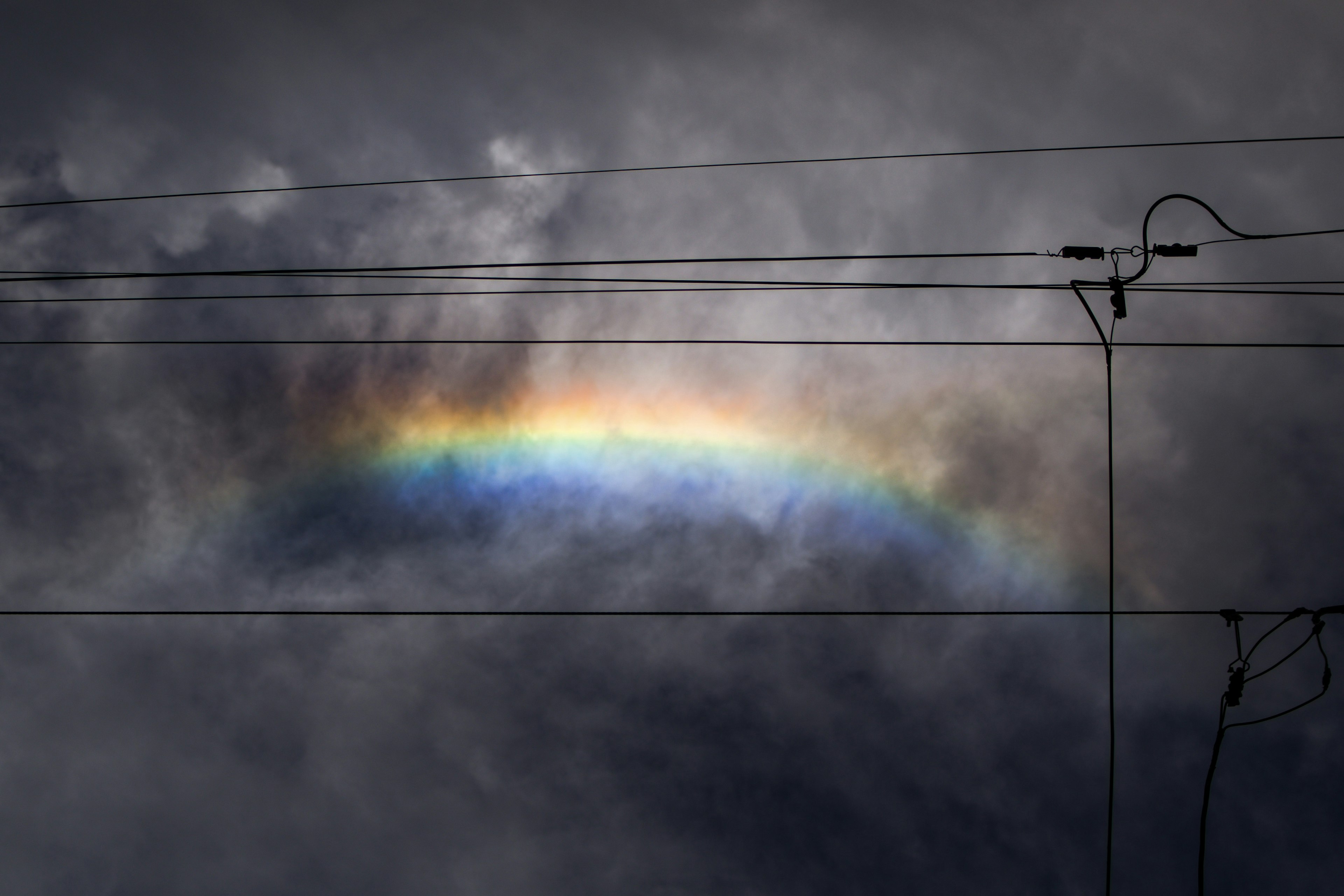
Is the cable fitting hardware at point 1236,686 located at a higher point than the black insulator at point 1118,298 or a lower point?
lower

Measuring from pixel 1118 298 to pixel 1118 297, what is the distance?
11 millimetres

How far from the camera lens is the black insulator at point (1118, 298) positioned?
10.3m

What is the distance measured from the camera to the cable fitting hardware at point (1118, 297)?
33.9 ft

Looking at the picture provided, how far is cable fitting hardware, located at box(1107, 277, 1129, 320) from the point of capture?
406 inches

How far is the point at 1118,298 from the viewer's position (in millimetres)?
10531

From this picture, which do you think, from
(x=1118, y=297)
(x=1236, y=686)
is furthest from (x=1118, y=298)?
(x=1236, y=686)

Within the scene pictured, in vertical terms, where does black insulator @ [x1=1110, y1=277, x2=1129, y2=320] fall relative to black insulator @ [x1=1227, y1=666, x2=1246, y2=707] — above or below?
above

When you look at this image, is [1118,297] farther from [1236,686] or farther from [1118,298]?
[1236,686]

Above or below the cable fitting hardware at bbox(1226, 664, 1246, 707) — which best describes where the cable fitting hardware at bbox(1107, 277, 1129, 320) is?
above

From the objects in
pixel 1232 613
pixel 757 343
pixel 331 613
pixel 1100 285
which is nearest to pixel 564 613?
pixel 331 613

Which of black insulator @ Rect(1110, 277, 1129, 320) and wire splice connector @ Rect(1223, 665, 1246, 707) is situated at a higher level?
black insulator @ Rect(1110, 277, 1129, 320)

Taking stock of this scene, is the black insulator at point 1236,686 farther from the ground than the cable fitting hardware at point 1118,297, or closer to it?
closer to it

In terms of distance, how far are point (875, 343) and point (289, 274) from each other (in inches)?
294

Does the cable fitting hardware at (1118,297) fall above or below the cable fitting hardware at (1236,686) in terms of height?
above
